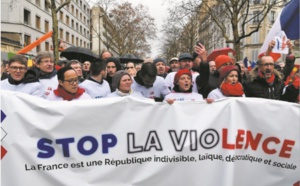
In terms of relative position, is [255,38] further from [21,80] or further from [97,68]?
[21,80]

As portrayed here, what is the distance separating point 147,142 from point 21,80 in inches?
71.0

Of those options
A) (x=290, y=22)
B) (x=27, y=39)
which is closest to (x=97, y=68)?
(x=290, y=22)

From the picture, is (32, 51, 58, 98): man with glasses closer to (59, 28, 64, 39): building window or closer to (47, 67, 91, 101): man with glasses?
(47, 67, 91, 101): man with glasses

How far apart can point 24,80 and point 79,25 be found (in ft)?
177

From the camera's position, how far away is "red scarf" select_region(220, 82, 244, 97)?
4.01 m

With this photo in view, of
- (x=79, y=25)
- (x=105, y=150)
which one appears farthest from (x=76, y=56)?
(x=79, y=25)

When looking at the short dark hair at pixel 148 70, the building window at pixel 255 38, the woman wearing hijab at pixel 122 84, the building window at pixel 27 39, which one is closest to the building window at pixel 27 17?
Answer: the building window at pixel 27 39

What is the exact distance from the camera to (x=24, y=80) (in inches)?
165

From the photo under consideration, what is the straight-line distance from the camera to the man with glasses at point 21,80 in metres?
4.13

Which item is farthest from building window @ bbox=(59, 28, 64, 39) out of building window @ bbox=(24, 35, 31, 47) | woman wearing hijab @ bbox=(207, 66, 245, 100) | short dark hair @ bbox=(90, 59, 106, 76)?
woman wearing hijab @ bbox=(207, 66, 245, 100)

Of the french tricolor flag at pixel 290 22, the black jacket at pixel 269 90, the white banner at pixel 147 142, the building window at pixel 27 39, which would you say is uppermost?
the building window at pixel 27 39

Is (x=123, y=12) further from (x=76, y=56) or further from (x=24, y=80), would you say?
(x=24, y=80)

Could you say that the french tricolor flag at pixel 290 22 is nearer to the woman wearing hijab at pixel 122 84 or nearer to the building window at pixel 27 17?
the woman wearing hijab at pixel 122 84

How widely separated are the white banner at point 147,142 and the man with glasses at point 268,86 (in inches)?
38.8
